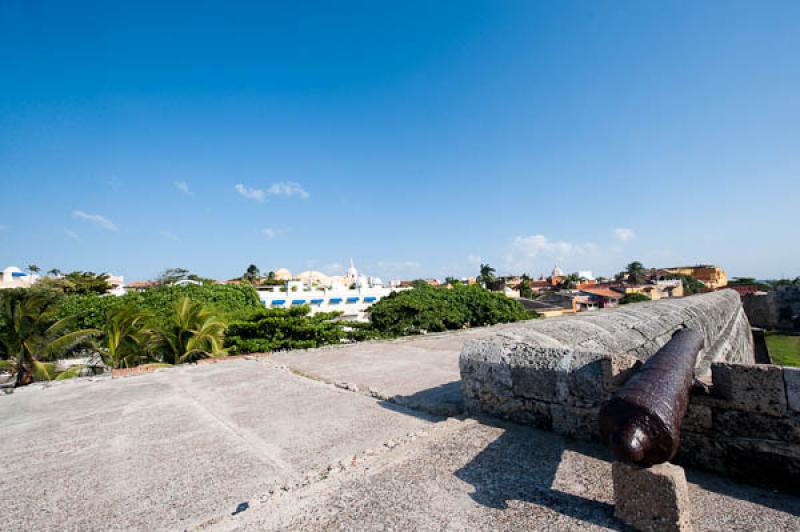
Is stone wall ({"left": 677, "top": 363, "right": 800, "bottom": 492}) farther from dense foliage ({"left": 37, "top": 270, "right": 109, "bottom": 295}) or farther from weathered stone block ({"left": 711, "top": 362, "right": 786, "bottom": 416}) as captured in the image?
dense foliage ({"left": 37, "top": 270, "right": 109, "bottom": 295})

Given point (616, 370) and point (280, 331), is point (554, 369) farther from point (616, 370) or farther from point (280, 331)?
point (280, 331)

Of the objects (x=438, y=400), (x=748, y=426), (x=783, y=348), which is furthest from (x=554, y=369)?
(x=783, y=348)

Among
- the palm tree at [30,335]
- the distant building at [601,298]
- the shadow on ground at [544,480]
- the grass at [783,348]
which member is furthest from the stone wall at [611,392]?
the distant building at [601,298]

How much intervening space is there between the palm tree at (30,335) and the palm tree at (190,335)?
2010mm

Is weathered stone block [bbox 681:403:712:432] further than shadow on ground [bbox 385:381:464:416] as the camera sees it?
No

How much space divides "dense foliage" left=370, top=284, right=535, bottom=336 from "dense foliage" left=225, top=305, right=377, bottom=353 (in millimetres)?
2168

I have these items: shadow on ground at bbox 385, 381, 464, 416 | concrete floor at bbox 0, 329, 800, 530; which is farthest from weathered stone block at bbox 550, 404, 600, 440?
shadow on ground at bbox 385, 381, 464, 416

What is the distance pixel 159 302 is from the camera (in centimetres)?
1593

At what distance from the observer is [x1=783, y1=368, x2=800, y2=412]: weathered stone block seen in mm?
1971

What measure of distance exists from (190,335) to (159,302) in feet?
26.0

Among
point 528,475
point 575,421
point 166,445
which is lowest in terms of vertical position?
point 166,445

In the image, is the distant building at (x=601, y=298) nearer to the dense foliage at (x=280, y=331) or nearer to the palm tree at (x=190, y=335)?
the dense foliage at (x=280, y=331)

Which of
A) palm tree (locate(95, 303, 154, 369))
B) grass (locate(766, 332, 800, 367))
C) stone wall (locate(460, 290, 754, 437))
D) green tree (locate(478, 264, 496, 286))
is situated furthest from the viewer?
green tree (locate(478, 264, 496, 286))

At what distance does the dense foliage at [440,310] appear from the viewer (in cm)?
1170
